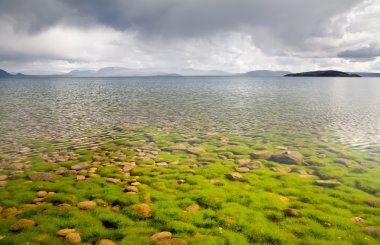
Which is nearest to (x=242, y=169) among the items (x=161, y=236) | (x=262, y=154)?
(x=262, y=154)

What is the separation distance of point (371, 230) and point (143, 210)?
9.77 metres

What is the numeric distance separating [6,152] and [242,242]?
72.1 feet

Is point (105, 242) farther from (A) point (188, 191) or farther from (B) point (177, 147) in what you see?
(B) point (177, 147)

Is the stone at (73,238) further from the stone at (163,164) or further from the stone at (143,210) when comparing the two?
the stone at (163,164)

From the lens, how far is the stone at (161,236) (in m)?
10.0

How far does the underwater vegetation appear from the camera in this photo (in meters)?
10.5

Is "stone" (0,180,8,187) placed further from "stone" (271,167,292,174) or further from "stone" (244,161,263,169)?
"stone" (271,167,292,174)

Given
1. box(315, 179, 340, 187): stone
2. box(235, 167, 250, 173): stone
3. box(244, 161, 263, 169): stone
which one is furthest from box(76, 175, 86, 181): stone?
box(315, 179, 340, 187): stone

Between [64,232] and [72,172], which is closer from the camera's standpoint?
[64,232]

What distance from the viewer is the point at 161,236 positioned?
1014 centimetres

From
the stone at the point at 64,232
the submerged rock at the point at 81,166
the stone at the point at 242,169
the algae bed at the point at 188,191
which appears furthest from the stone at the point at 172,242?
the submerged rock at the point at 81,166

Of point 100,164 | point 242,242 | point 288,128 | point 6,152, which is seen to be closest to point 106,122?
point 6,152

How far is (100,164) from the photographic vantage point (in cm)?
1945

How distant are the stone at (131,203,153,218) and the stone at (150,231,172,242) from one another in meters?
1.69
